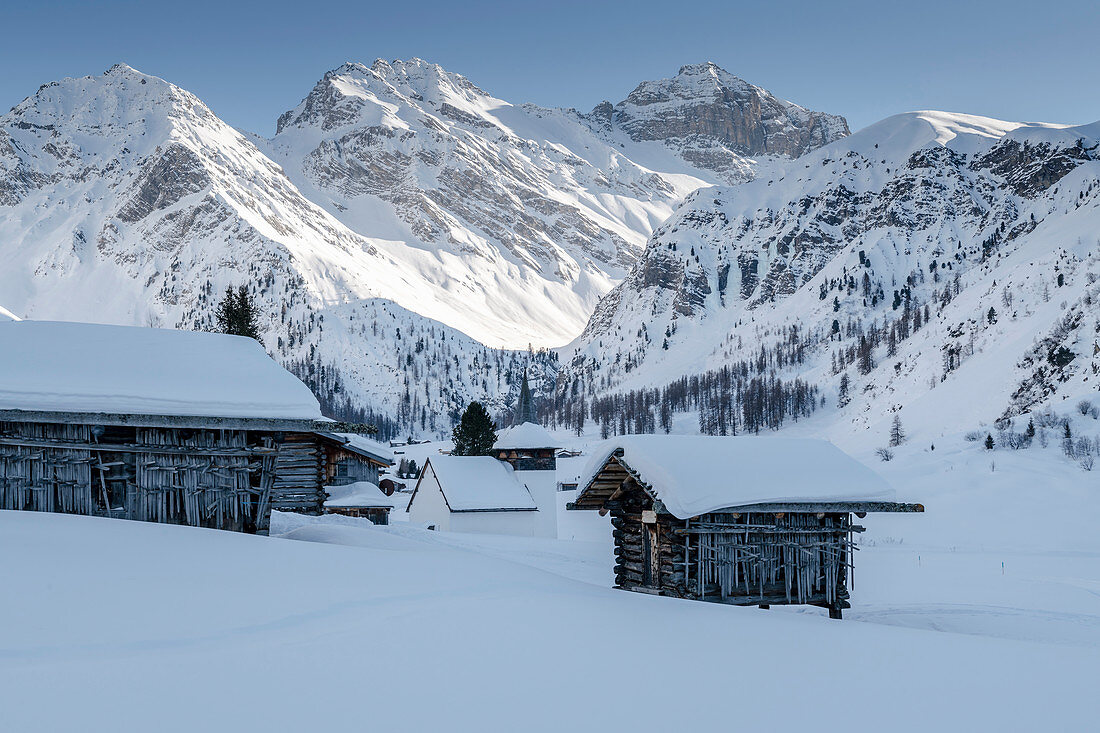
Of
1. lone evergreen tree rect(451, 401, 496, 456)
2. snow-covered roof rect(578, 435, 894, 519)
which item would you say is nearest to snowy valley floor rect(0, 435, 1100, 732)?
snow-covered roof rect(578, 435, 894, 519)

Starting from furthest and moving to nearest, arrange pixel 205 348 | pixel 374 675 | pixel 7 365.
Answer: pixel 205 348, pixel 7 365, pixel 374 675

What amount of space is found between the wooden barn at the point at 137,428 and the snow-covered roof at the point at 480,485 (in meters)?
24.9

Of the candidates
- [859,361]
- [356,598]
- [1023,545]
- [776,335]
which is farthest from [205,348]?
[776,335]

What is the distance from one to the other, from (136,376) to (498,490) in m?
27.8

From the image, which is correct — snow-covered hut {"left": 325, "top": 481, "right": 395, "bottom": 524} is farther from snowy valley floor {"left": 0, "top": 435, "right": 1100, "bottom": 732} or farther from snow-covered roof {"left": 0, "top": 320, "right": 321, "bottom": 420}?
snowy valley floor {"left": 0, "top": 435, "right": 1100, "bottom": 732}

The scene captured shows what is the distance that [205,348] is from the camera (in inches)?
634

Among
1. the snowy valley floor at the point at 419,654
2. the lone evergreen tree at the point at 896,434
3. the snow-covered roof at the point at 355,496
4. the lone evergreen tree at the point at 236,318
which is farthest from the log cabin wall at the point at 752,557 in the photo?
the lone evergreen tree at the point at 896,434

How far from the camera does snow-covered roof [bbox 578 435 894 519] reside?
1390 centimetres

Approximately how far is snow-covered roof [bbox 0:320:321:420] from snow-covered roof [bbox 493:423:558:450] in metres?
27.4

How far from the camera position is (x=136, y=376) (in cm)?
1416

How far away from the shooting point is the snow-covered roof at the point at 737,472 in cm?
1390

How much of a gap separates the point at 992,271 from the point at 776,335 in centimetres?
4725

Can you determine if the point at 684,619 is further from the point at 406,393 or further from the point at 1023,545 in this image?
the point at 406,393

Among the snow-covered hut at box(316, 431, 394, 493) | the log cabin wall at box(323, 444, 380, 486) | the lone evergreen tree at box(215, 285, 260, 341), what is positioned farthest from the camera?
the log cabin wall at box(323, 444, 380, 486)
